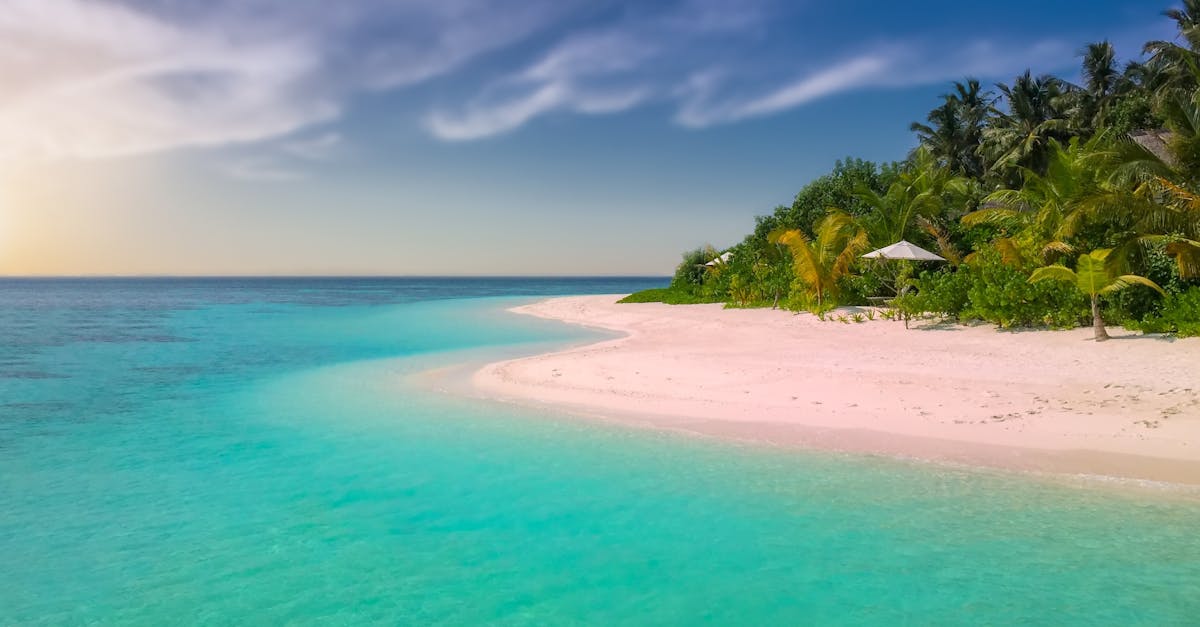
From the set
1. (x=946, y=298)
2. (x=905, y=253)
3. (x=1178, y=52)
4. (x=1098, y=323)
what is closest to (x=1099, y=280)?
(x=1098, y=323)

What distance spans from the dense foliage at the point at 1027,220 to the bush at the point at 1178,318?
3cm

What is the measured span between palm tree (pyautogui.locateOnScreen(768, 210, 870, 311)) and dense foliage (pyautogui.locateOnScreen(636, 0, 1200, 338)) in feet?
0.20

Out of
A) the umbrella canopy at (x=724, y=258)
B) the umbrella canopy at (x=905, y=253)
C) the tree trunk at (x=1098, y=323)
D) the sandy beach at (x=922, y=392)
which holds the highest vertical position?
the umbrella canopy at (x=724, y=258)

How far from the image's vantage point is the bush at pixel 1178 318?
42.6ft

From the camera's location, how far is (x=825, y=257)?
24672mm

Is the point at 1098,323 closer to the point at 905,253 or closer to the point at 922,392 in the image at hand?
the point at 922,392

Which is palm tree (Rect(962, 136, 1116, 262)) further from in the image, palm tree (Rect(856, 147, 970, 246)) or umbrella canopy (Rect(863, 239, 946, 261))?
palm tree (Rect(856, 147, 970, 246))

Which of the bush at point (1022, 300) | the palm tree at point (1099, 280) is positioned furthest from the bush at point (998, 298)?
the palm tree at point (1099, 280)

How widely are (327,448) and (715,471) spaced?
18.3 ft

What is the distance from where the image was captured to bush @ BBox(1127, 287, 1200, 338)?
1299cm

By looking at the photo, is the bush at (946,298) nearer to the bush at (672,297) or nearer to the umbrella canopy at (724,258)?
the bush at (672,297)

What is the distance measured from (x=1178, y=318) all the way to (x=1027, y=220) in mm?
5983

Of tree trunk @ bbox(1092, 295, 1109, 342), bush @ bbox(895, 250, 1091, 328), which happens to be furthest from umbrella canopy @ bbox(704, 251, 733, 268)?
tree trunk @ bbox(1092, 295, 1109, 342)

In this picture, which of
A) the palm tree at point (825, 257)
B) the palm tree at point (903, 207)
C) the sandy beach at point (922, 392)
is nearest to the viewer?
the sandy beach at point (922, 392)
